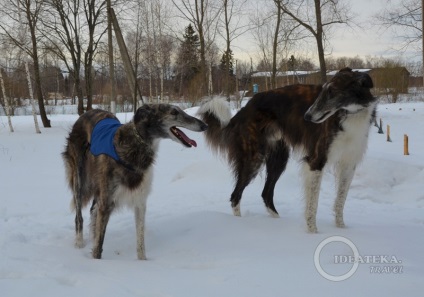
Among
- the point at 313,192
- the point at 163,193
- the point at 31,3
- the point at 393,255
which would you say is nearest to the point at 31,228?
the point at 163,193

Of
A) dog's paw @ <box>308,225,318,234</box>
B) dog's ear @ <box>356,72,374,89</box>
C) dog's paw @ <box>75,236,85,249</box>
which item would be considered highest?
dog's ear @ <box>356,72,374,89</box>

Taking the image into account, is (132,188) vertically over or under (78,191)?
over

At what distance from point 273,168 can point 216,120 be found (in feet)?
3.32

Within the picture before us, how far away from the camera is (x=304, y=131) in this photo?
4.61 m

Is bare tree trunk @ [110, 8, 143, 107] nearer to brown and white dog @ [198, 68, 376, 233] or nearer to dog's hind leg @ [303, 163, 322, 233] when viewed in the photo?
brown and white dog @ [198, 68, 376, 233]

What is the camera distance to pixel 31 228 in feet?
15.3

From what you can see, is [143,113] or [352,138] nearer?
[143,113]

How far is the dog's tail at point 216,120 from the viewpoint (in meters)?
5.26

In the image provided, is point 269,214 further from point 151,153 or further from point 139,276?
point 139,276

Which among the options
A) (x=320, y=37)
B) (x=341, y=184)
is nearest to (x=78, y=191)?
(x=341, y=184)

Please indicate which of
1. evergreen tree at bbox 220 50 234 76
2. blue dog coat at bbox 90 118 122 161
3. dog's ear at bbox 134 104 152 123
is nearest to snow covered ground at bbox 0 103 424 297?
blue dog coat at bbox 90 118 122 161

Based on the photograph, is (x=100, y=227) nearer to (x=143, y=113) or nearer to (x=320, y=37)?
(x=143, y=113)

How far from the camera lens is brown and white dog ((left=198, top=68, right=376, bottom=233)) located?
396 cm

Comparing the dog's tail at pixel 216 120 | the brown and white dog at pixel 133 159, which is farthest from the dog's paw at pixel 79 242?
the dog's tail at pixel 216 120
